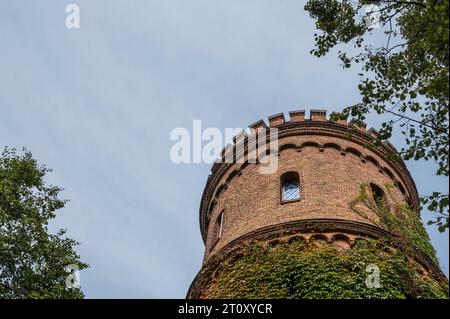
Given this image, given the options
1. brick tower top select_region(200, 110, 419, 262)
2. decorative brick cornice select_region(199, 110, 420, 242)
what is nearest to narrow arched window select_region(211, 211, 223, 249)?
brick tower top select_region(200, 110, 419, 262)

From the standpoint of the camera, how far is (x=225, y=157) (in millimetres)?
20406

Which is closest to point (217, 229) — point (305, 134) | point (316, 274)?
point (305, 134)

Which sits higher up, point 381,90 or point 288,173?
point 288,173

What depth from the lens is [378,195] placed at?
1786 cm

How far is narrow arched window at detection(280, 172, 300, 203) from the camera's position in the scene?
1697cm

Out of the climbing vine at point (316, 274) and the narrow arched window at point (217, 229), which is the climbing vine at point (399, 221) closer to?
the climbing vine at point (316, 274)

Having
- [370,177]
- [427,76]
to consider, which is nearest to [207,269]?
[370,177]

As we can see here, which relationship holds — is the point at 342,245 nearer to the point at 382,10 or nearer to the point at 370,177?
the point at 370,177

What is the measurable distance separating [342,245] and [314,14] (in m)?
5.49

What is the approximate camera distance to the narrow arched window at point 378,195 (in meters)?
17.1

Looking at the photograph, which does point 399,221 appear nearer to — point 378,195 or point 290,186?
point 378,195

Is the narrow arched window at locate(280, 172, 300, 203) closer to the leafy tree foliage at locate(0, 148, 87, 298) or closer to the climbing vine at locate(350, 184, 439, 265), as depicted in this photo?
the climbing vine at locate(350, 184, 439, 265)

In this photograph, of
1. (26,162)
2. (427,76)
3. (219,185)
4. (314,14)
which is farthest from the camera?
(219,185)

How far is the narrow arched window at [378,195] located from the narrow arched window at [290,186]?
223cm
